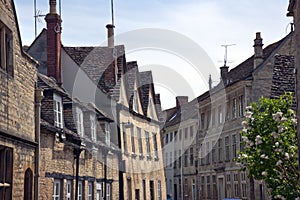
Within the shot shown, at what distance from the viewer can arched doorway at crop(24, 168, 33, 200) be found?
1706cm

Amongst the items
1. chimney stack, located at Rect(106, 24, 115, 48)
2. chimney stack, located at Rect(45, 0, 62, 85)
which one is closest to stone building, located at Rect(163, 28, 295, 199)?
chimney stack, located at Rect(106, 24, 115, 48)

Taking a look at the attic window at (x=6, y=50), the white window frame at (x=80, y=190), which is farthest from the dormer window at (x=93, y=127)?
the attic window at (x=6, y=50)

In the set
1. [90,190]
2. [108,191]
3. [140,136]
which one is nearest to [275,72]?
[140,136]

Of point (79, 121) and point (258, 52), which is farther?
point (258, 52)

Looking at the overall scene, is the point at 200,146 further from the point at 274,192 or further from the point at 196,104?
A: the point at 274,192

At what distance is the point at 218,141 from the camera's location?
160ft

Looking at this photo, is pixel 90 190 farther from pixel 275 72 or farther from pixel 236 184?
pixel 236 184

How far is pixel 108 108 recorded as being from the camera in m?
33.2

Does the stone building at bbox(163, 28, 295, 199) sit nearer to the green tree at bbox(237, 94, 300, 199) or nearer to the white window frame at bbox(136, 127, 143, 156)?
the white window frame at bbox(136, 127, 143, 156)

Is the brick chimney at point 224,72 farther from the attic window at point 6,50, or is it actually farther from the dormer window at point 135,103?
the attic window at point 6,50

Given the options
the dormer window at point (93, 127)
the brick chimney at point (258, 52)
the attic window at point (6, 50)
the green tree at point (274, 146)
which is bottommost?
the green tree at point (274, 146)

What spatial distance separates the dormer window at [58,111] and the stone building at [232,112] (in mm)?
18860

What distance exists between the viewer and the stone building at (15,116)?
48.2 ft

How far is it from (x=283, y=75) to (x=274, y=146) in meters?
23.2
